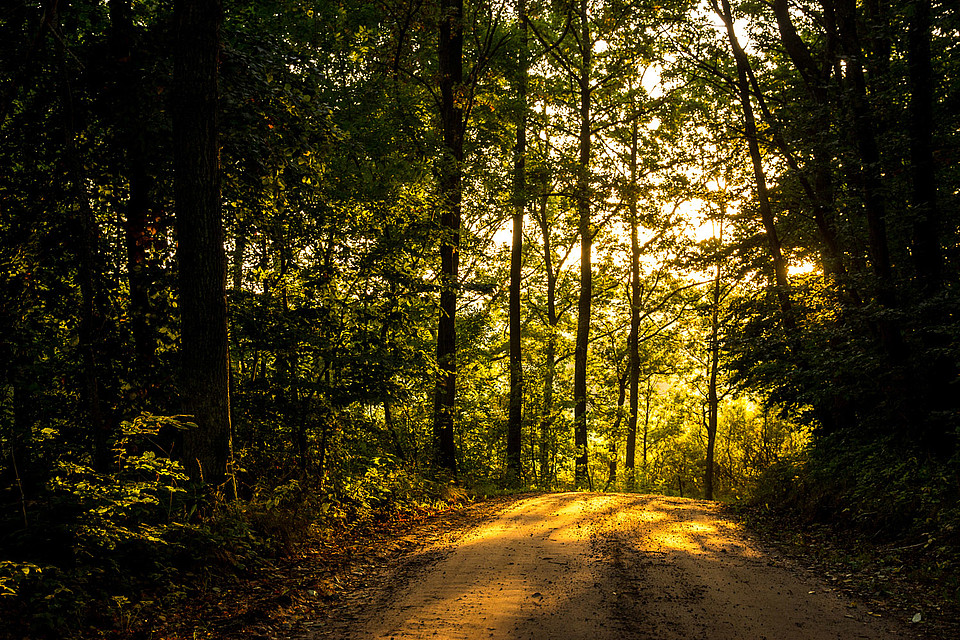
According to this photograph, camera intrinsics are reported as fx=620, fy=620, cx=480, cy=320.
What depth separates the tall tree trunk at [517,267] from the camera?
17625 mm

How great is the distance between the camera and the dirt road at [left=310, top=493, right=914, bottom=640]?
515 cm

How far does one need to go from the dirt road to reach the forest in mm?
1498

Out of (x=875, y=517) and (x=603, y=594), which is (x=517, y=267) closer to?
(x=875, y=517)

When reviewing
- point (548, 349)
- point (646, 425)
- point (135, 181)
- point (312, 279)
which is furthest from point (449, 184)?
point (646, 425)

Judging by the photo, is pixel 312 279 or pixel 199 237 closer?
pixel 199 237

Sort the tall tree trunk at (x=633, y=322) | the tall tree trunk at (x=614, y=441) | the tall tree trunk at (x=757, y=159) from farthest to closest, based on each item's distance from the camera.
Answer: the tall tree trunk at (x=633, y=322), the tall tree trunk at (x=614, y=441), the tall tree trunk at (x=757, y=159)

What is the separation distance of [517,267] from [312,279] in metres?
12.2

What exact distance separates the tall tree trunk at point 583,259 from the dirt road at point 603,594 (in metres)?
10.4

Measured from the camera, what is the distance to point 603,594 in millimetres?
6020

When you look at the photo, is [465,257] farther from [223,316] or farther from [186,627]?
[186,627]

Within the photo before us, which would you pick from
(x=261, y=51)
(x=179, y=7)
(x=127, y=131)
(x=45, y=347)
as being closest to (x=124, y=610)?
(x=45, y=347)

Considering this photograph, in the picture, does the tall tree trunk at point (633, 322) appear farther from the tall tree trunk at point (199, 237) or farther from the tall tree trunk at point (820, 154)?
the tall tree trunk at point (199, 237)

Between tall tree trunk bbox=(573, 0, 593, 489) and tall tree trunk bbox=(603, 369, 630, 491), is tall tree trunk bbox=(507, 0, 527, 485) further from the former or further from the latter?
tall tree trunk bbox=(603, 369, 630, 491)

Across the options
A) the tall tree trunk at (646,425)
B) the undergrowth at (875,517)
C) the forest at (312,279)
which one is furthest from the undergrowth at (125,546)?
the tall tree trunk at (646,425)
